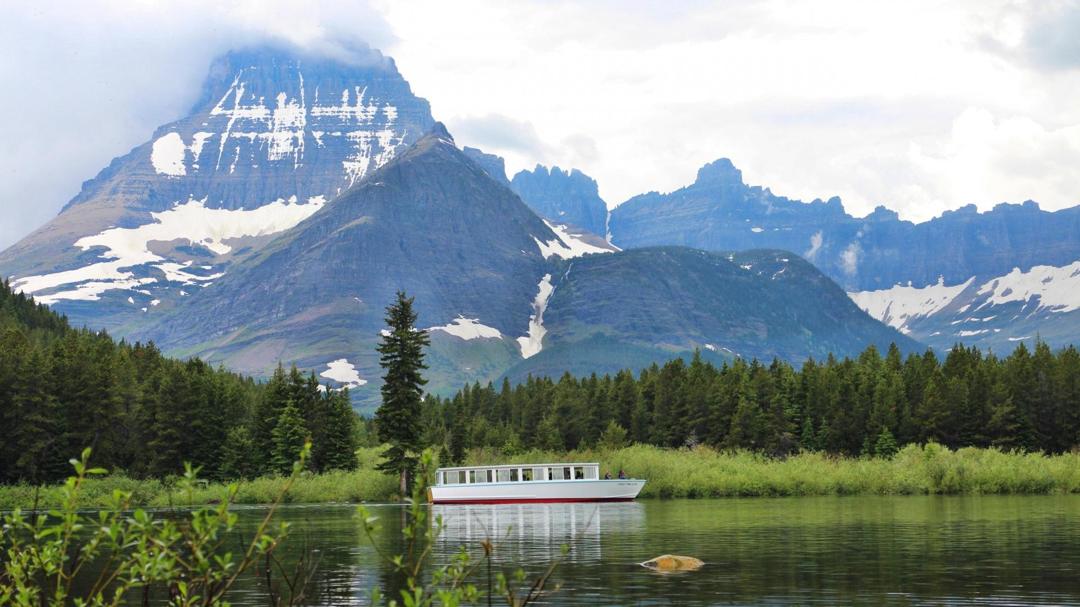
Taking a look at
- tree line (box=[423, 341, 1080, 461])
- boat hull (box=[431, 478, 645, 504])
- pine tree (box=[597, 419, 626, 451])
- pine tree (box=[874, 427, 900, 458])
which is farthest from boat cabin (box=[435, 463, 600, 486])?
pine tree (box=[874, 427, 900, 458])

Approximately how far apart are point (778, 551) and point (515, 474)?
6566cm

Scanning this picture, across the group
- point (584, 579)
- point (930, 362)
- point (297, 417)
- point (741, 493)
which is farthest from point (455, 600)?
point (930, 362)

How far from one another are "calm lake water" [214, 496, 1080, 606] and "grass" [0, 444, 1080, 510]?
1276cm

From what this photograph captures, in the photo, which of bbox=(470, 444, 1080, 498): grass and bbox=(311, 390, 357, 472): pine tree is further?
bbox=(311, 390, 357, 472): pine tree

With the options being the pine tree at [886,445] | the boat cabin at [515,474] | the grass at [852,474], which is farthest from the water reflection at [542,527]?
the pine tree at [886,445]

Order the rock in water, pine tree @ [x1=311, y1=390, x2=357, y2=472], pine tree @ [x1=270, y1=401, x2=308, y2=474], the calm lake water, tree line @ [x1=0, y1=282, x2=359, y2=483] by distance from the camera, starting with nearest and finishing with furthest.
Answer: the calm lake water < the rock in water < tree line @ [x1=0, y1=282, x2=359, y2=483] < pine tree @ [x1=270, y1=401, x2=308, y2=474] < pine tree @ [x1=311, y1=390, x2=357, y2=472]

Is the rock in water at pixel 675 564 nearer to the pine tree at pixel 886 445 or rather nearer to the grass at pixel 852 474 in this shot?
the grass at pixel 852 474

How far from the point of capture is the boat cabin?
352 ft

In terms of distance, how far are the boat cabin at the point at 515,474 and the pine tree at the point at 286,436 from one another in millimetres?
13045

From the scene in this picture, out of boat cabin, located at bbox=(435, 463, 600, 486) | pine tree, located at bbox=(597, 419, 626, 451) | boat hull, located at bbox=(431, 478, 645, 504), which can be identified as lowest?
boat hull, located at bbox=(431, 478, 645, 504)

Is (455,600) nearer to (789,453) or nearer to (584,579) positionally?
(584,579)

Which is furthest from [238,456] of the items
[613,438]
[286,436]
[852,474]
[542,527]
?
[852,474]

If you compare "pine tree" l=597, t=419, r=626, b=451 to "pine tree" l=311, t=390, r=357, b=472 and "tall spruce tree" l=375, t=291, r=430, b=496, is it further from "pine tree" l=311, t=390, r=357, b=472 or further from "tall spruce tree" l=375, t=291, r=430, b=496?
"tall spruce tree" l=375, t=291, r=430, b=496

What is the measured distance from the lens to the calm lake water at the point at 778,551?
39656mm
